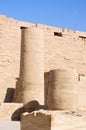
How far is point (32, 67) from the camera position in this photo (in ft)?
45.1

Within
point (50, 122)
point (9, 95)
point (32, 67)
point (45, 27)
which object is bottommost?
point (50, 122)

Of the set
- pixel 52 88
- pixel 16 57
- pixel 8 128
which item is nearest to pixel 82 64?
pixel 16 57

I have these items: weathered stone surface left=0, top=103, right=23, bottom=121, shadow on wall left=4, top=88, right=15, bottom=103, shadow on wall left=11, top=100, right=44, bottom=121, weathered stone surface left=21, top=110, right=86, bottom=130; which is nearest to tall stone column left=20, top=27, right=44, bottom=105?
shadow on wall left=11, top=100, right=44, bottom=121

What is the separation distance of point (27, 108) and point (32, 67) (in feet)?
6.45

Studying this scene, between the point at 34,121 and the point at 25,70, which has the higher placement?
the point at 25,70

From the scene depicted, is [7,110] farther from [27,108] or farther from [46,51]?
[46,51]

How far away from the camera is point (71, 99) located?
12.2 meters

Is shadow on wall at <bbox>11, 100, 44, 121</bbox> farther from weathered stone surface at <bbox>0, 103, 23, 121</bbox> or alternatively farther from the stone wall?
the stone wall

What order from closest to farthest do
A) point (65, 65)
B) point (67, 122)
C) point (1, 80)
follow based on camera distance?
point (67, 122) → point (1, 80) → point (65, 65)

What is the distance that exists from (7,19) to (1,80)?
3641 millimetres

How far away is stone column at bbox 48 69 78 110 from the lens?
12.1 metres

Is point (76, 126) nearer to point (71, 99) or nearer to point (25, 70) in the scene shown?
point (71, 99)

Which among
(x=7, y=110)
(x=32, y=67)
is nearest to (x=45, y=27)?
(x=32, y=67)

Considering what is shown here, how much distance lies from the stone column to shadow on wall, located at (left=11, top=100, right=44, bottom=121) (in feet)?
3.25
